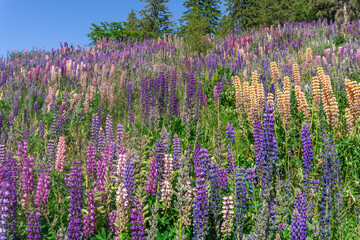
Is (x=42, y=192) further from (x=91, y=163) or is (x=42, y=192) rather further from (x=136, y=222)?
(x=136, y=222)

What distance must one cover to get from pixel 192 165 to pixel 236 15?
30302 millimetres

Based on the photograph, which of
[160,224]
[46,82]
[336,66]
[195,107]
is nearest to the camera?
[160,224]

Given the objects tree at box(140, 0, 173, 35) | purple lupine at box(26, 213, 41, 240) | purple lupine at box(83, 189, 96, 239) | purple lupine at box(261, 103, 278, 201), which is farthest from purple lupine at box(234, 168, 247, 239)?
tree at box(140, 0, 173, 35)

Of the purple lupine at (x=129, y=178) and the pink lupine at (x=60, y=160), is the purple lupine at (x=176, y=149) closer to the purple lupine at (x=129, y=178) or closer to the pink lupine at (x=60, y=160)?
the purple lupine at (x=129, y=178)

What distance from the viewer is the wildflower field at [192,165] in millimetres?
2150

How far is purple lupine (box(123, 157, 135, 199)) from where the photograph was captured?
2.20 metres

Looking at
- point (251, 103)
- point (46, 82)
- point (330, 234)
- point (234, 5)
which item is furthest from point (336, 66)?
point (234, 5)

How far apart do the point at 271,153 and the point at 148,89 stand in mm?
4350

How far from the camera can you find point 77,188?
2160mm

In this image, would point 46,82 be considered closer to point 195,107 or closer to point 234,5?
point 195,107

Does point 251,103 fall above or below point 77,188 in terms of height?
above

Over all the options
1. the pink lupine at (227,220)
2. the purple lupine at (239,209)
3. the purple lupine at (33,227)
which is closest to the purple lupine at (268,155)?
the purple lupine at (239,209)

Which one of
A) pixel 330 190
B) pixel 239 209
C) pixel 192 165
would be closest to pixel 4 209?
pixel 239 209

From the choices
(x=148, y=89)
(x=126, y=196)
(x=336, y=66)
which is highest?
(x=336, y=66)
